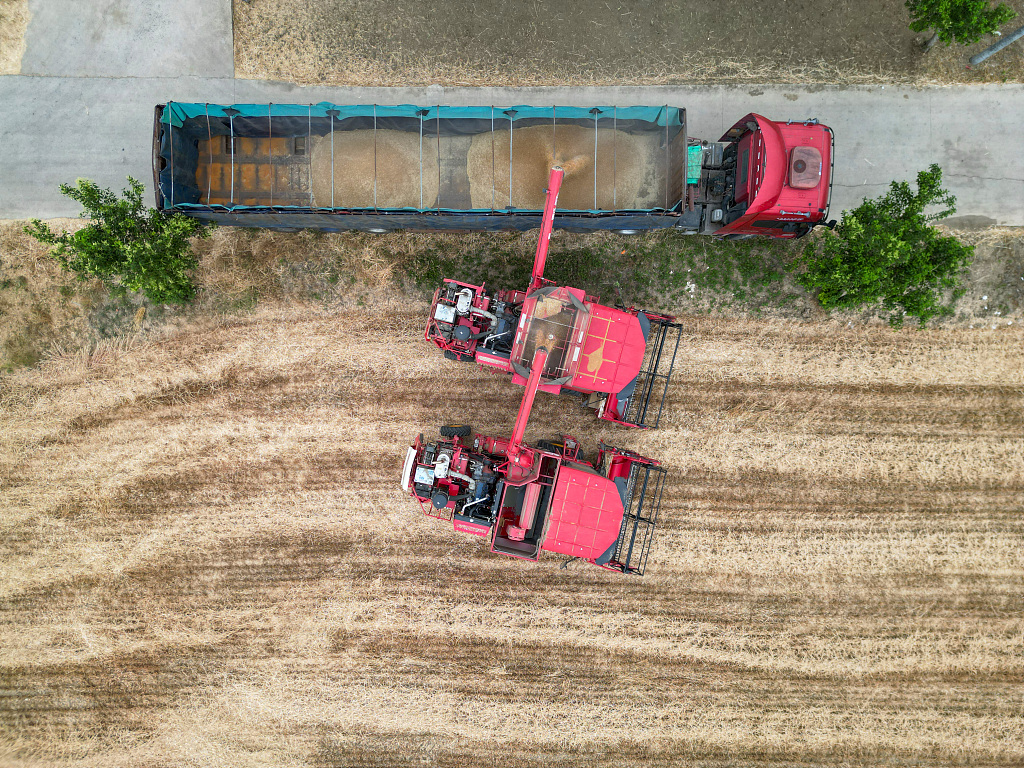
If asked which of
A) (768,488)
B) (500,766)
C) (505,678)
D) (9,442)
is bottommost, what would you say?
(500,766)

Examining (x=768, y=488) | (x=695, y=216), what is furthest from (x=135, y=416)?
(x=768, y=488)

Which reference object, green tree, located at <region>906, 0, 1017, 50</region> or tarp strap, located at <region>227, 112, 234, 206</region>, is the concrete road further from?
tarp strap, located at <region>227, 112, 234, 206</region>

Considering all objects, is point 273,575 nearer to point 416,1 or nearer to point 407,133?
point 407,133

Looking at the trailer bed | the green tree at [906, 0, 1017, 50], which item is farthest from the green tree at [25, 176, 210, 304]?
the green tree at [906, 0, 1017, 50]

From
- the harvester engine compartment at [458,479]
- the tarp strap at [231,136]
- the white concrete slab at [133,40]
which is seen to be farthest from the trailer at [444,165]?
the harvester engine compartment at [458,479]

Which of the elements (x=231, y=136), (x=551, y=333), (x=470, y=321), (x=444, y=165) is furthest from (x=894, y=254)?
(x=231, y=136)

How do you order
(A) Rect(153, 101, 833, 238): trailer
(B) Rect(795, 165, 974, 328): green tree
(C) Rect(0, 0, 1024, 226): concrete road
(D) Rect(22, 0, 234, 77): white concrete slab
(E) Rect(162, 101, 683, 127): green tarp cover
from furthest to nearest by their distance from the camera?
1. (D) Rect(22, 0, 234, 77): white concrete slab
2. (C) Rect(0, 0, 1024, 226): concrete road
3. (A) Rect(153, 101, 833, 238): trailer
4. (E) Rect(162, 101, 683, 127): green tarp cover
5. (B) Rect(795, 165, 974, 328): green tree

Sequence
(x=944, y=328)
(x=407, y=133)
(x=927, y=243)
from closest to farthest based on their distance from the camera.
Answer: (x=927, y=243)
(x=407, y=133)
(x=944, y=328)
